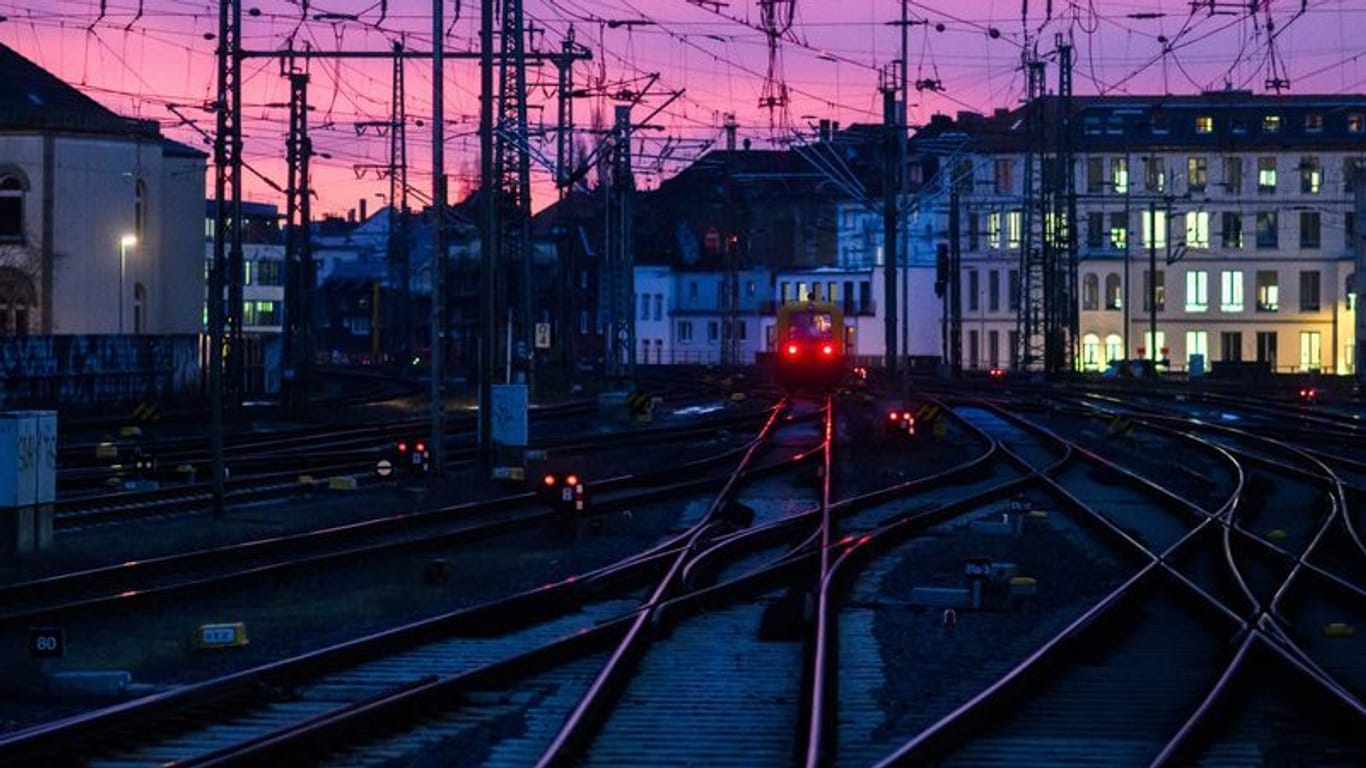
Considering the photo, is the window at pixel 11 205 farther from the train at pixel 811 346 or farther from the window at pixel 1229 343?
the window at pixel 1229 343

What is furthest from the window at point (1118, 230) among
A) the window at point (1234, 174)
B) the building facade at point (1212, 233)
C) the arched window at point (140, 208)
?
the arched window at point (140, 208)

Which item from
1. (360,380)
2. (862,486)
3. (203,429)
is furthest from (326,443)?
(360,380)

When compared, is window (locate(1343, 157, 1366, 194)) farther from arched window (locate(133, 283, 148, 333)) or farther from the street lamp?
the street lamp

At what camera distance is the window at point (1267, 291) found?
327 feet

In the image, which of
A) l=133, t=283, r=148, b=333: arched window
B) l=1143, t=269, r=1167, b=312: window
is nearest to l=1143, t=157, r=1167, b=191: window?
l=1143, t=269, r=1167, b=312: window

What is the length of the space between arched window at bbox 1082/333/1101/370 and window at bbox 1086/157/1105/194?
24.4 feet

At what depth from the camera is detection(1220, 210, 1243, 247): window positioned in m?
99.6

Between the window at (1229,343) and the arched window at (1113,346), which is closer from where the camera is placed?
the window at (1229,343)

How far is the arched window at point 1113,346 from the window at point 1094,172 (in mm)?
7417

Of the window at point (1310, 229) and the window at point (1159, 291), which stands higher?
the window at point (1310, 229)

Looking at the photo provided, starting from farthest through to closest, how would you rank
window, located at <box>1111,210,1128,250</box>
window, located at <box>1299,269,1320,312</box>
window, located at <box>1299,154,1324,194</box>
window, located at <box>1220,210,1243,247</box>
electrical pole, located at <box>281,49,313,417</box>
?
window, located at <box>1299,154,1324,194</box> → window, located at <box>1220,210,1243,247</box> → window, located at <box>1299,269,1320,312</box> → window, located at <box>1111,210,1128,250</box> → electrical pole, located at <box>281,49,313,417</box>

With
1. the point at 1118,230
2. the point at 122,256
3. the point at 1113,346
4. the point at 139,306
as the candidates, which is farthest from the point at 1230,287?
the point at 122,256

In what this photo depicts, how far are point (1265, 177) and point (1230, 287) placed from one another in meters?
6.13

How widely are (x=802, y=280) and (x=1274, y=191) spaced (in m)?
25.6
